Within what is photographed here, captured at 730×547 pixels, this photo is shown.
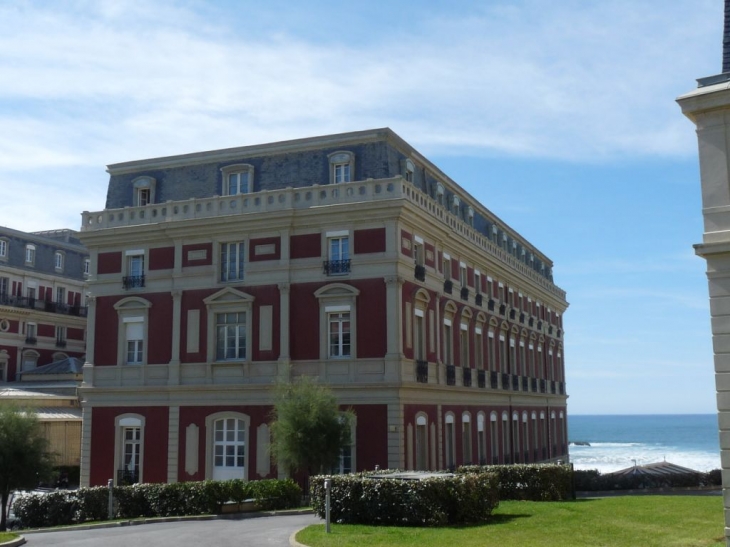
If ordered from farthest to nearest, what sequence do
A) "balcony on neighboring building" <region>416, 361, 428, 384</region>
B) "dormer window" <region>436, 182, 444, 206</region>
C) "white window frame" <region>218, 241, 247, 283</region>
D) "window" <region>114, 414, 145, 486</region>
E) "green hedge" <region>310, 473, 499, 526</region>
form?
1. "dormer window" <region>436, 182, 444, 206</region>
2. "window" <region>114, 414, 145, 486</region>
3. "white window frame" <region>218, 241, 247, 283</region>
4. "balcony on neighboring building" <region>416, 361, 428, 384</region>
5. "green hedge" <region>310, 473, 499, 526</region>

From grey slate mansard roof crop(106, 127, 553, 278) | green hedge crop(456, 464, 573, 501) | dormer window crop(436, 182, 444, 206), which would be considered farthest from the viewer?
dormer window crop(436, 182, 444, 206)

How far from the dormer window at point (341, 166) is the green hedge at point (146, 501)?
12.9m

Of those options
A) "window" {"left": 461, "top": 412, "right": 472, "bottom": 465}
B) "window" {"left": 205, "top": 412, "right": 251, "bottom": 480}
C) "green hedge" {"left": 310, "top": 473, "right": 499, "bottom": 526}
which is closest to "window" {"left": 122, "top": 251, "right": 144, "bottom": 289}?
"window" {"left": 205, "top": 412, "right": 251, "bottom": 480}

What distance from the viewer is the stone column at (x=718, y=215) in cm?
1545

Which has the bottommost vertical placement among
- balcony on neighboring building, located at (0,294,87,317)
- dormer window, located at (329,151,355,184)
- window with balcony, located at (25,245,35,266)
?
balcony on neighboring building, located at (0,294,87,317)

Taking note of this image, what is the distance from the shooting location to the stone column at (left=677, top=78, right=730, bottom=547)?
15.4 m

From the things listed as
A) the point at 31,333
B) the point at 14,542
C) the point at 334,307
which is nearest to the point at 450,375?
the point at 334,307

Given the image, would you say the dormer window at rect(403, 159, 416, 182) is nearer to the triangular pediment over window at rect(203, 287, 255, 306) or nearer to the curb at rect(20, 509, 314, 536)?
the triangular pediment over window at rect(203, 287, 255, 306)

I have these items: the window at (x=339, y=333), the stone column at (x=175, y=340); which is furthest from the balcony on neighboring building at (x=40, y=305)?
the window at (x=339, y=333)

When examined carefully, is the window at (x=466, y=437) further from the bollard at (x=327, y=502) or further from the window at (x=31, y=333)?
the window at (x=31, y=333)

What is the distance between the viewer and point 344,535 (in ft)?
61.1

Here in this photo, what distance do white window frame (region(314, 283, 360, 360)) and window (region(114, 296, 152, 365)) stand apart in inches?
328

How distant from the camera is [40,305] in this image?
5984 cm

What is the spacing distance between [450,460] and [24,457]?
1740 cm
